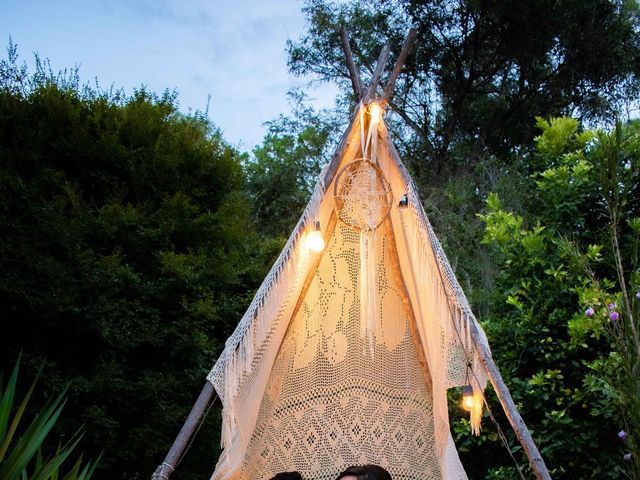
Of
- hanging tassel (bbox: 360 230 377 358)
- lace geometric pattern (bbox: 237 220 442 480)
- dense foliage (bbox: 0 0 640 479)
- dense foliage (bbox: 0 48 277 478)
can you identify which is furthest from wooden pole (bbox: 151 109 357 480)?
dense foliage (bbox: 0 48 277 478)

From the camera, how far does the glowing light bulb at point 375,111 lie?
10.6 feet

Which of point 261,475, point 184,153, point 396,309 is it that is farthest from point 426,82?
point 261,475

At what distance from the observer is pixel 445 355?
309cm

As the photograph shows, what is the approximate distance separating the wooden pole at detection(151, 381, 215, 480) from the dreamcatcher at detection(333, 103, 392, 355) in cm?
110

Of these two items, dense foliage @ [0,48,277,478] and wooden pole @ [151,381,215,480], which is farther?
dense foliage @ [0,48,277,478]

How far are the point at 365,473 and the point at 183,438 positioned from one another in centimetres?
125

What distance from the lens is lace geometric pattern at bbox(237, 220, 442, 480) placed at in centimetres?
374

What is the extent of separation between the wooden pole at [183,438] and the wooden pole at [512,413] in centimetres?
106

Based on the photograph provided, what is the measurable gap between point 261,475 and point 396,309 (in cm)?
109

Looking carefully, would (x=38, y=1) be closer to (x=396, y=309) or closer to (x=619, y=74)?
(x=396, y=309)

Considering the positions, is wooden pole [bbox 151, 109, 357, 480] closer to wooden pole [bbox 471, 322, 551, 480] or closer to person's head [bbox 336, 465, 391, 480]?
wooden pole [bbox 471, 322, 551, 480]

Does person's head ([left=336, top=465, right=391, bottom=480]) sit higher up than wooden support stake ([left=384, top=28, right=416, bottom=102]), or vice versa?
wooden support stake ([left=384, top=28, right=416, bottom=102])

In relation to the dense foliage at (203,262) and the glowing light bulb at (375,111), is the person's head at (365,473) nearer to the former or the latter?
the dense foliage at (203,262)

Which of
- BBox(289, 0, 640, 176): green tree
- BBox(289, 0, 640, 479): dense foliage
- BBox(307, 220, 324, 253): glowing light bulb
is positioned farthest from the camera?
BBox(289, 0, 640, 176): green tree
